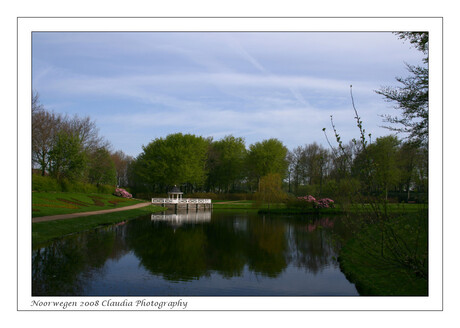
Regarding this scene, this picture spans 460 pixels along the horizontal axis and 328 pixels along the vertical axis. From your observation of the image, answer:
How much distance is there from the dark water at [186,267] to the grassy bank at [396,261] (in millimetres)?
566

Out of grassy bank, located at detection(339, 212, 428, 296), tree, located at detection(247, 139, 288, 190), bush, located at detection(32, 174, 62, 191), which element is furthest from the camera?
tree, located at detection(247, 139, 288, 190)

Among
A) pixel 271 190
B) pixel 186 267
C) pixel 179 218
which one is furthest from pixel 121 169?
pixel 186 267

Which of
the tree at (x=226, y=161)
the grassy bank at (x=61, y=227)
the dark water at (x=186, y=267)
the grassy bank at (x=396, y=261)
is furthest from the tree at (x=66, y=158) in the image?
the grassy bank at (x=396, y=261)

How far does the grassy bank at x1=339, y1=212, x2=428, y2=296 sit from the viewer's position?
251 inches

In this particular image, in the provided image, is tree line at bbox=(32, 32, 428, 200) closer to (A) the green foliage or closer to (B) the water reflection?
(A) the green foliage

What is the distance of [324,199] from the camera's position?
114 ft

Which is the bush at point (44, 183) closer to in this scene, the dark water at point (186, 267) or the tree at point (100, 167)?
the tree at point (100, 167)

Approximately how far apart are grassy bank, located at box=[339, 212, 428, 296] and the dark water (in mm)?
566

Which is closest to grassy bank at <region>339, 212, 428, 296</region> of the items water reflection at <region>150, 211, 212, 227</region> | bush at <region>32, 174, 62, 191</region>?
water reflection at <region>150, 211, 212, 227</region>

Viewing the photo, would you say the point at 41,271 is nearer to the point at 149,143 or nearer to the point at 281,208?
the point at 281,208
